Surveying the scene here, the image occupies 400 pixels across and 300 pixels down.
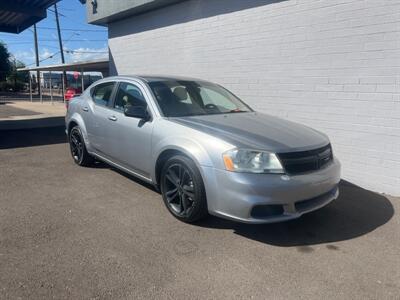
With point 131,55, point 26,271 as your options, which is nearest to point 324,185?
point 26,271

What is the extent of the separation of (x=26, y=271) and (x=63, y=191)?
2110mm

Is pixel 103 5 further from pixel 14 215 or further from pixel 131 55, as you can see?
pixel 14 215

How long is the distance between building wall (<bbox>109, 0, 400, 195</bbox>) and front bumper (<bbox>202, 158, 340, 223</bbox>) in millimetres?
2200

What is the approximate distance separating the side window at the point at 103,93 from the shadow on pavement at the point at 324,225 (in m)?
A: 2.54

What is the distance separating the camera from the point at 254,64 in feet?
22.5

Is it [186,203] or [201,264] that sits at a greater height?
[186,203]

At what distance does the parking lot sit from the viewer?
111 inches

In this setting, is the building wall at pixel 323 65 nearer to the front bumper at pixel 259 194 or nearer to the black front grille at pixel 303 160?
the black front grille at pixel 303 160

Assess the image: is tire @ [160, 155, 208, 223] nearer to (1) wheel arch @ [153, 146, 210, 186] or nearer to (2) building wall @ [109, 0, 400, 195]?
(1) wheel arch @ [153, 146, 210, 186]

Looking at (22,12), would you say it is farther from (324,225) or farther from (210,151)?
(324,225)

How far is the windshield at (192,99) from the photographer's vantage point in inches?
177

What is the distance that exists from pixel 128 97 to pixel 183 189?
179 centimetres

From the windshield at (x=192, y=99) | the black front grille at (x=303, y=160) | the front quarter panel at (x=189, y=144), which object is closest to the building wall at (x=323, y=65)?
the windshield at (x=192, y=99)

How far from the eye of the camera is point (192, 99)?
4.82 metres
